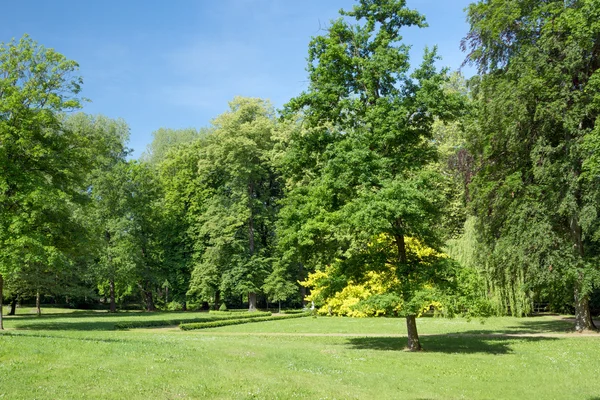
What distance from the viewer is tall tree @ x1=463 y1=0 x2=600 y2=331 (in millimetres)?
22641

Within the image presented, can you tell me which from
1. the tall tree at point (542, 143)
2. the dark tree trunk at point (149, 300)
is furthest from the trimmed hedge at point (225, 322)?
the dark tree trunk at point (149, 300)

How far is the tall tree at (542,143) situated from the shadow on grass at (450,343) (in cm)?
399

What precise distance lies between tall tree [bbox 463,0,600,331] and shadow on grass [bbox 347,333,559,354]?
13.1ft

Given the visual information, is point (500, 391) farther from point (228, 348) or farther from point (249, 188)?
point (249, 188)

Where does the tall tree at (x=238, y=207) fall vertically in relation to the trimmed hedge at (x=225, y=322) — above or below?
above

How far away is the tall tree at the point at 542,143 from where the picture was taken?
22641 millimetres

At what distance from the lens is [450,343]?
21.0 m

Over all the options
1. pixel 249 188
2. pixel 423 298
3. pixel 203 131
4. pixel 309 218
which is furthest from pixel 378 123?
pixel 203 131

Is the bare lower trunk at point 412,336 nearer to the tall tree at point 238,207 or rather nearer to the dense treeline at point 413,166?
the dense treeline at point 413,166

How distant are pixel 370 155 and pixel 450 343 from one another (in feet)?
Answer: 29.3

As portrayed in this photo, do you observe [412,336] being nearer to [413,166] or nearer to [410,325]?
[410,325]

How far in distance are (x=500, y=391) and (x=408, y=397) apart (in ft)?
8.98

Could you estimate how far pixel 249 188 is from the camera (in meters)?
53.4

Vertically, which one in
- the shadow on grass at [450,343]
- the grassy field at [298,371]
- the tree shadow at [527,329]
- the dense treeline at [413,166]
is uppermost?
the dense treeline at [413,166]
